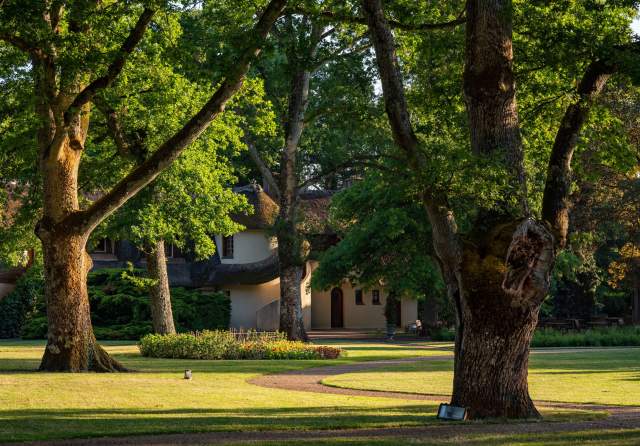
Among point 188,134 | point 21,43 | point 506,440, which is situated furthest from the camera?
point 21,43

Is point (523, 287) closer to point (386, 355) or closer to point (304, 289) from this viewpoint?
point (386, 355)

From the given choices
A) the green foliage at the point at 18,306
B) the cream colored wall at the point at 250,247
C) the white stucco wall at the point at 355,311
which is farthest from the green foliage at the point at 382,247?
the green foliage at the point at 18,306

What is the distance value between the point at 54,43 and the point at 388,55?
27.8 feet

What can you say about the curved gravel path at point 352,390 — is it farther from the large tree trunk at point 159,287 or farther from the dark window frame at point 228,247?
the dark window frame at point 228,247

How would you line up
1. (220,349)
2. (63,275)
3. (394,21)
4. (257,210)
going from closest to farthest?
(394,21)
(63,275)
(220,349)
(257,210)

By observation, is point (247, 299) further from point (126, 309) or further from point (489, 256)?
point (489, 256)

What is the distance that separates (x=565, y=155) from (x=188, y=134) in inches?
353

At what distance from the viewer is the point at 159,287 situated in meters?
35.5

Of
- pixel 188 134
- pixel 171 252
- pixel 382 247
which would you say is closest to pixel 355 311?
pixel 171 252

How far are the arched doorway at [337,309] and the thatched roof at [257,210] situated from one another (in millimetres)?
8619

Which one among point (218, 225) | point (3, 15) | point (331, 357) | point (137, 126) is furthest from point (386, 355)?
point (3, 15)

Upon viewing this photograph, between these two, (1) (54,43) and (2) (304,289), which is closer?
(1) (54,43)

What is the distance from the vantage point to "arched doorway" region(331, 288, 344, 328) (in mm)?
65125

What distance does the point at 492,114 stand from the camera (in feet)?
53.2
